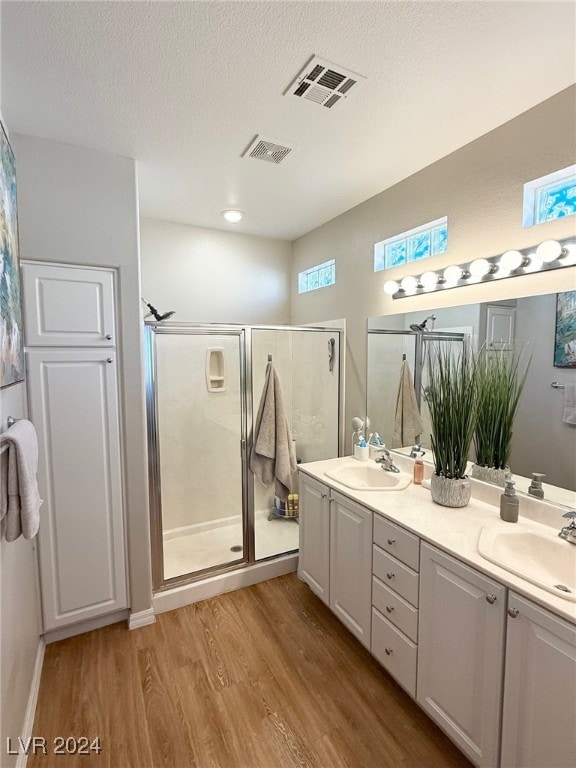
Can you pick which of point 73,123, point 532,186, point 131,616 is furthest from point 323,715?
point 73,123

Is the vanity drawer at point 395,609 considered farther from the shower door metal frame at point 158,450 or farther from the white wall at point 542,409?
the shower door metal frame at point 158,450

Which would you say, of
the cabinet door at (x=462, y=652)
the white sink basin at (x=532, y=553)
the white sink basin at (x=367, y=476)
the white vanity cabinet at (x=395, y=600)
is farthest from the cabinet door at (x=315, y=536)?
the white sink basin at (x=532, y=553)

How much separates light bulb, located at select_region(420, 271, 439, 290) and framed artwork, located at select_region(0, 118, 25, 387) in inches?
78.5

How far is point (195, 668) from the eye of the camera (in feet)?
6.11

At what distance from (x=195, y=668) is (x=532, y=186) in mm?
2834

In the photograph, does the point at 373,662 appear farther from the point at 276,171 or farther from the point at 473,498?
the point at 276,171

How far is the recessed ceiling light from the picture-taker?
8.98 ft

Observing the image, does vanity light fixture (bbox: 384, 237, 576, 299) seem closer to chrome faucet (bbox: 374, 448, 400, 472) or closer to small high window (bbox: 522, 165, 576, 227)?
small high window (bbox: 522, 165, 576, 227)

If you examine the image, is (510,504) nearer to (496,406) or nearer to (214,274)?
(496,406)

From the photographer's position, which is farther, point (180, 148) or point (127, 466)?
point (127, 466)

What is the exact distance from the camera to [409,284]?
2.19 meters

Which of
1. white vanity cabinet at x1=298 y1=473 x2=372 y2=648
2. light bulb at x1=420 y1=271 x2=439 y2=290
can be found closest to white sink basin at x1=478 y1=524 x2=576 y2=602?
white vanity cabinet at x1=298 y1=473 x2=372 y2=648

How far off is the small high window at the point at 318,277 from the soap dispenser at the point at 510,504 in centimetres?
195

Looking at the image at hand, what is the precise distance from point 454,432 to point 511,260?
83 cm
